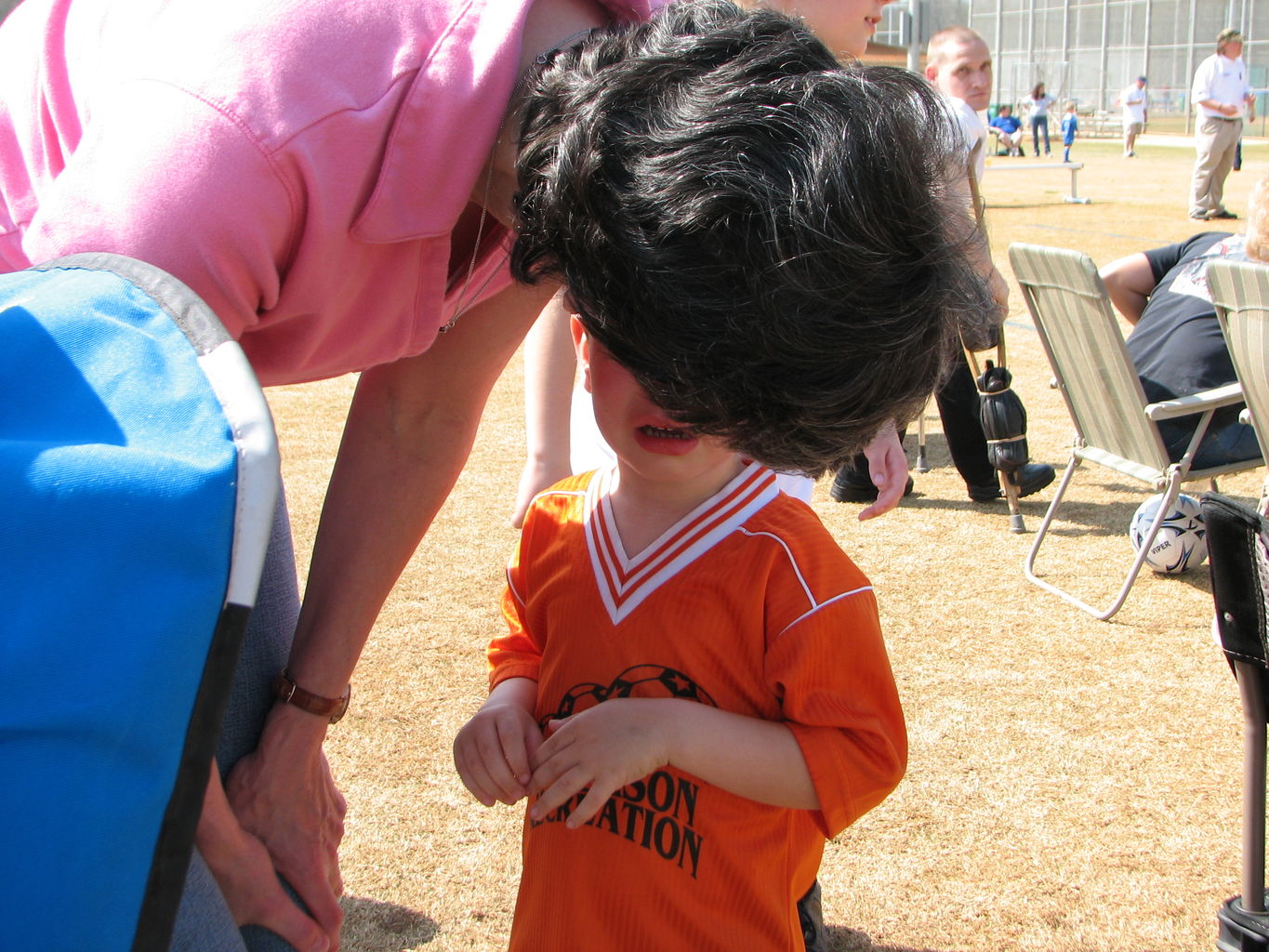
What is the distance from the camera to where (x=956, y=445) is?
512 centimetres

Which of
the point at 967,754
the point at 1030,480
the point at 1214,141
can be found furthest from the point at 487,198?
the point at 1214,141

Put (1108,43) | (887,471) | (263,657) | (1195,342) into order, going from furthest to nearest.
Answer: (1108,43) → (1195,342) → (887,471) → (263,657)

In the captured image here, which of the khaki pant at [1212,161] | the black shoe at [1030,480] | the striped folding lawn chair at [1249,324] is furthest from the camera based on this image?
the khaki pant at [1212,161]

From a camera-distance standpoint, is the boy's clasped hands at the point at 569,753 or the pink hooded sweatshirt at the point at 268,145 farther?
the boy's clasped hands at the point at 569,753

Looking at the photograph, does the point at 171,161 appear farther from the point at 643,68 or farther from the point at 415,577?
the point at 415,577

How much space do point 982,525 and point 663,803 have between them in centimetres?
363

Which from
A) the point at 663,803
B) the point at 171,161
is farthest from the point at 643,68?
the point at 663,803

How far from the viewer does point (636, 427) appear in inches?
53.2

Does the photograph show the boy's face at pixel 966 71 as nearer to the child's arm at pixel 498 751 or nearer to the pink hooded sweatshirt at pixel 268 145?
the pink hooded sweatshirt at pixel 268 145

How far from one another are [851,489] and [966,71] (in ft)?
7.92

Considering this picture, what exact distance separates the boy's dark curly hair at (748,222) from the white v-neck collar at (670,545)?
382 millimetres

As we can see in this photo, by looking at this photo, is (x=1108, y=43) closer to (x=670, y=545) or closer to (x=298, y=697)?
(x=670, y=545)

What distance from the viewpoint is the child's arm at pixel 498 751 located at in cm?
147

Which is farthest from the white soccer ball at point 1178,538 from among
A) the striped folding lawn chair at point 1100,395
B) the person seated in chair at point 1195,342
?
the person seated in chair at point 1195,342
